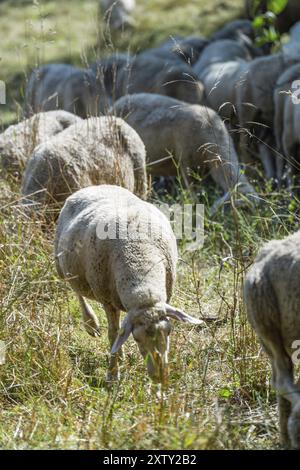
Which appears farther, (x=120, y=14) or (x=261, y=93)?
(x=120, y=14)

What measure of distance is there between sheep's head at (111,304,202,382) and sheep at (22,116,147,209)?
2.39 meters

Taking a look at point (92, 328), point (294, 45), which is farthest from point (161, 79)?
point (92, 328)

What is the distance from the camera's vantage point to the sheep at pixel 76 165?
7066mm

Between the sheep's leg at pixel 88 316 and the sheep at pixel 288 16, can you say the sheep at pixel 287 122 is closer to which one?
the sheep's leg at pixel 88 316

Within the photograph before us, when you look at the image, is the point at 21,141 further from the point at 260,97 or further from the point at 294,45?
the point at 294,45

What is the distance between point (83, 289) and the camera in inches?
217

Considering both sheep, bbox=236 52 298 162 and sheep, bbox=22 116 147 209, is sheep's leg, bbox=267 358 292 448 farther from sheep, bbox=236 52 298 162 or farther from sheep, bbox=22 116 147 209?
sheep, bbox=236 52 298 162

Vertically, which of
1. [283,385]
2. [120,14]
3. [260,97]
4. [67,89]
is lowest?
[120,14]

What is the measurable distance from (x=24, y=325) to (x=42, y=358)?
0.95 ft

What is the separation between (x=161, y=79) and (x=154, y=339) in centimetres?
690

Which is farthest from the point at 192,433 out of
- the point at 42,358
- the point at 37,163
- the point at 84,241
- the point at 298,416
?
the point at 37,163

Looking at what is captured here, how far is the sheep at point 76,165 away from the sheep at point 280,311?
10.1 feet

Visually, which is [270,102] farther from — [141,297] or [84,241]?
[141,297]

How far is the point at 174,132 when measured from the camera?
866cm
